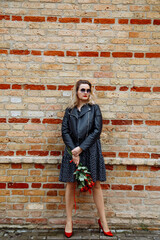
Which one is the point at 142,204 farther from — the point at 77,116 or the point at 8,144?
the point at 8,144

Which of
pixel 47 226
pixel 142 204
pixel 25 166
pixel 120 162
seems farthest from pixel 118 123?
pixel 47 226

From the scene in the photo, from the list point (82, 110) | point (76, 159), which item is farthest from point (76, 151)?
point (82, 110)

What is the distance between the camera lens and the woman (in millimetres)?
2969

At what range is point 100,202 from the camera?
3.16 m

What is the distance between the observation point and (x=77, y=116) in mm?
3010

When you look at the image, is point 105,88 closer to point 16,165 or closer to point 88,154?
point 88,154

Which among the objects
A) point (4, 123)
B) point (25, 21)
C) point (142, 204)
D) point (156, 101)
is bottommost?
point (142, 204)

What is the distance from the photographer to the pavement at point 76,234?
10.2ft

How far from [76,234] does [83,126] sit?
1.56 m

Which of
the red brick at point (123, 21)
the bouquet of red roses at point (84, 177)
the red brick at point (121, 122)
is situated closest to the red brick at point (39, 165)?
the bouquet of red roses at point (84, 177)

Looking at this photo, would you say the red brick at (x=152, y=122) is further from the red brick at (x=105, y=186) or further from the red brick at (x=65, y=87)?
the red brick at (x=65, y=87)

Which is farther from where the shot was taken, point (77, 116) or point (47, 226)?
point (47, 226)

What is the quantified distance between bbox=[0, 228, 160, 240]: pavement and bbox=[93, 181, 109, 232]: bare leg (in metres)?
0.17

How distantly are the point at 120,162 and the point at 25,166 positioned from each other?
4.62 ft
